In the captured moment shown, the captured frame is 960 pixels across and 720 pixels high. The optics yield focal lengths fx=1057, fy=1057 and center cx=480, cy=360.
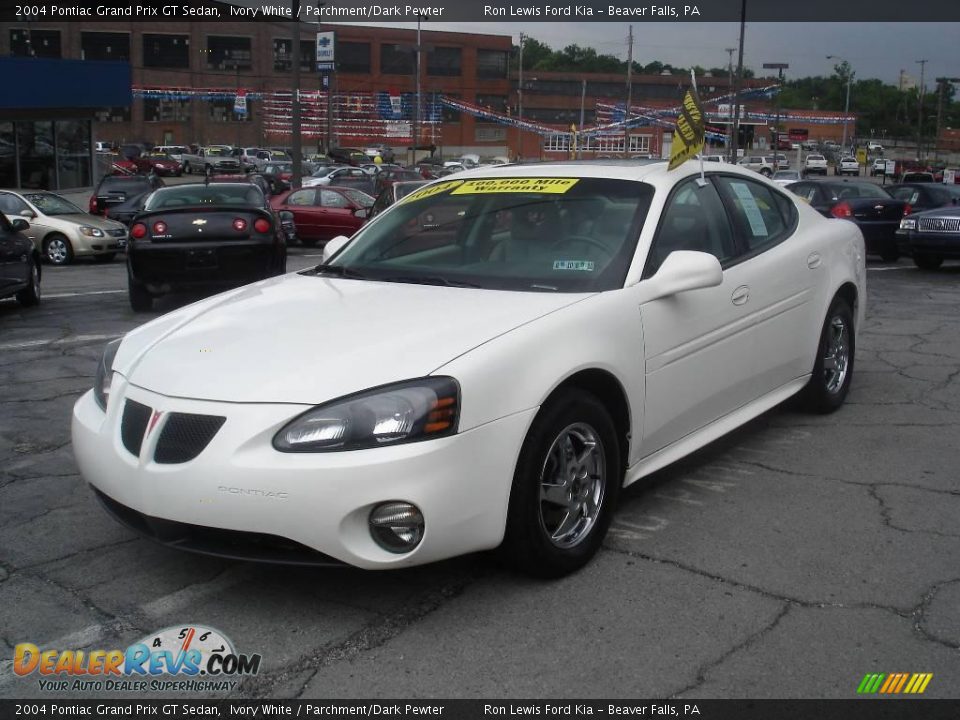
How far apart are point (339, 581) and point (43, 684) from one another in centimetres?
110

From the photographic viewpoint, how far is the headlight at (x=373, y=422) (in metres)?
3.41

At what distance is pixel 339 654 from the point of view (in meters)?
3.37

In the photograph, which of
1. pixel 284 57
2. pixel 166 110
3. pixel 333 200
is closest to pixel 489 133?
pixel 284 57

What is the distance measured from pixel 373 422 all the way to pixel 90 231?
16731 mm

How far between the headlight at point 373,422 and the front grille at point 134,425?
0.58 metres

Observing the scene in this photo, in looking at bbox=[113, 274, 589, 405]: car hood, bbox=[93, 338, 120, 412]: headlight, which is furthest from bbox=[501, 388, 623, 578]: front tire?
bbox=[93, 338, 120, 412]: headlight

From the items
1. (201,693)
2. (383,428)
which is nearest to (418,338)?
→ (383,428)

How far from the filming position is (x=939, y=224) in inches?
632

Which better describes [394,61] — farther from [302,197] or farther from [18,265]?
[18,265]

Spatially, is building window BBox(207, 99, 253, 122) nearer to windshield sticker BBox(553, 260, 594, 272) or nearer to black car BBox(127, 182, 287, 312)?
black car BBox(127, 182, 287, 312)

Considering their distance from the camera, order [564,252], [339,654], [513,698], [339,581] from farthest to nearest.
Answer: [564,252] → [339,581] → [339,654] → [513,698]

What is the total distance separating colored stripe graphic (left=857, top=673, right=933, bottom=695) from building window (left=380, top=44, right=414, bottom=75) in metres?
86.3

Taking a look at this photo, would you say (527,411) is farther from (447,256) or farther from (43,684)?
(43,684)

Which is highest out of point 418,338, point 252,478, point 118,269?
point 418,338
